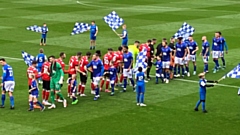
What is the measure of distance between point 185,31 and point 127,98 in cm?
792

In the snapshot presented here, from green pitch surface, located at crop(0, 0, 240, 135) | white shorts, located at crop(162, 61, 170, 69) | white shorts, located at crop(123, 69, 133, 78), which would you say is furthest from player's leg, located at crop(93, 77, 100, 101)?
white shorts, located at crop(162, 61, 170, 69)

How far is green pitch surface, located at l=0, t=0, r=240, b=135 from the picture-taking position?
23.1 m

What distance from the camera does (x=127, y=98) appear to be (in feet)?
91.2

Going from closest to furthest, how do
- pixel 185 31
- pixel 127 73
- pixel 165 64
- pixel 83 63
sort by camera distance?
pixel 83 63, pixel 127 73, pixel 165 64, pixel 185 31

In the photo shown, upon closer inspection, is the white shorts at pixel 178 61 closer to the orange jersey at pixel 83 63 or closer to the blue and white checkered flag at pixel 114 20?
the blue and white checkered flag at pixel 114 20

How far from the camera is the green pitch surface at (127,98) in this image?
23094 mm

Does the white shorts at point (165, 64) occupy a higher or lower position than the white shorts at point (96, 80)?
higher

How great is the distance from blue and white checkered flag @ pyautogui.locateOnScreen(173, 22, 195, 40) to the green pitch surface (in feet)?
7.05

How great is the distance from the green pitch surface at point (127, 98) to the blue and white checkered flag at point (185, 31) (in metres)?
2.15

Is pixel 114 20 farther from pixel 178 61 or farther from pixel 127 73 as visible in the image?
pixel 127 73

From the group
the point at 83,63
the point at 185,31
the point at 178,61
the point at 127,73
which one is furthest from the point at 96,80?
the point at 185,31

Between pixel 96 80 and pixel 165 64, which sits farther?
pixel 165 64

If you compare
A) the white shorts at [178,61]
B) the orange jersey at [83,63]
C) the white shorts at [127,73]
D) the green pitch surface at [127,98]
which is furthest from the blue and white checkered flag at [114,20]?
the orange jersey at [83,63]

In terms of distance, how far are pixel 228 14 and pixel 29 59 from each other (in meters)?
36.3
